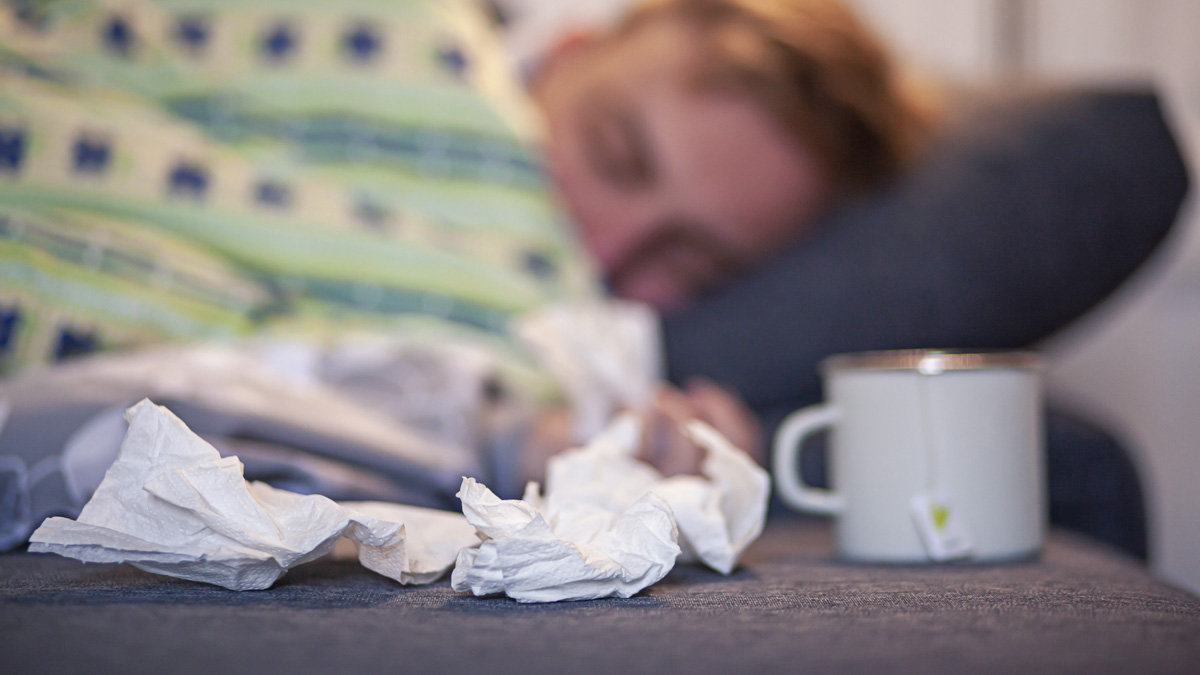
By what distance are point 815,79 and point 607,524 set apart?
0.80 metres

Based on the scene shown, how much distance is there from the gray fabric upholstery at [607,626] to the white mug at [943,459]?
5 cm

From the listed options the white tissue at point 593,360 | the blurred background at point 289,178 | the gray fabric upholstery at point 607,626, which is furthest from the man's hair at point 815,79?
the gray fabric upholstery at point 607,626

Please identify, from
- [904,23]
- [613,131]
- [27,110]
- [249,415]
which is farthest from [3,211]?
[904,23]

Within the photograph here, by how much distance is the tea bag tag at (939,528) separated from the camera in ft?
1.56

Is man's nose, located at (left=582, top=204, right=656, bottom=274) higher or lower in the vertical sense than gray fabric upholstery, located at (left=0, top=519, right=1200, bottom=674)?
higher

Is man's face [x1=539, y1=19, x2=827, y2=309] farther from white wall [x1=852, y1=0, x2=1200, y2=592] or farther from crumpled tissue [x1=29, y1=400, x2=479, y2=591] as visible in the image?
crumpled tissue [x1=29, y1=400, x2=479, y2=591]

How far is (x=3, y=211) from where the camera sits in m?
0.72

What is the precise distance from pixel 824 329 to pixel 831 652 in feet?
2.07

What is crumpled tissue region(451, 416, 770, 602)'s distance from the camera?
1.16 ft

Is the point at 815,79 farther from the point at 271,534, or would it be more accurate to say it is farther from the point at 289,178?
the point at 271,534

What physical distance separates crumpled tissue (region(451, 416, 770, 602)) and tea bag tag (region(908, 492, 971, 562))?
92 mm

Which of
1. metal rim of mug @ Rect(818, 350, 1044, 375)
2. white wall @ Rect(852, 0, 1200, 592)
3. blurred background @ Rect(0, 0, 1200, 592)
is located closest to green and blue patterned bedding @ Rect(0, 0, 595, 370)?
blurred background @ Rect(0, 0, 1200, 592)

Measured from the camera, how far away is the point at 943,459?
1.58 feet

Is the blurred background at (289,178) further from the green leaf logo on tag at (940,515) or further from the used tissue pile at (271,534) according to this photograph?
the green leaf logo on tag at (940,515)
